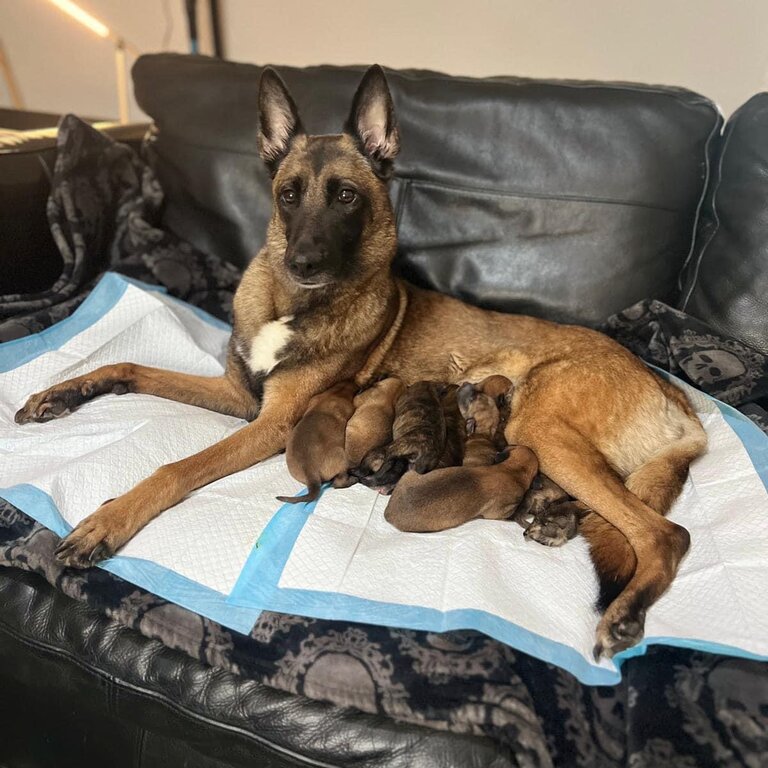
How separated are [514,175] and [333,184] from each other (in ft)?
2.81

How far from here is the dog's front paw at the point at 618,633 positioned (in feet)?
4.46

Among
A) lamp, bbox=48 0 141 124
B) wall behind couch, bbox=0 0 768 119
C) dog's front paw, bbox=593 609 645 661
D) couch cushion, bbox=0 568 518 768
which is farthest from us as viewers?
lamp, bbox=48 0 141 124

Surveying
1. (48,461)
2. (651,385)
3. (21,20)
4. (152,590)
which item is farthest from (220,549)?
(21,20)

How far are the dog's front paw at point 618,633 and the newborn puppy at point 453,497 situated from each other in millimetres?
430

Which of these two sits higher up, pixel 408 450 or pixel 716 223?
pixel 716 223

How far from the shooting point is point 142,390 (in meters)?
2.25

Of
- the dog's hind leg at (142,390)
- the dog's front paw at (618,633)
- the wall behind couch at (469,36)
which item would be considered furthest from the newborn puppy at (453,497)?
the wall behind couch at (469,36)

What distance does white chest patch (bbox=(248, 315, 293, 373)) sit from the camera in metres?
2.18

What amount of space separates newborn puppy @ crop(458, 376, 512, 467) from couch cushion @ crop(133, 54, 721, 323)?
1.63 feet

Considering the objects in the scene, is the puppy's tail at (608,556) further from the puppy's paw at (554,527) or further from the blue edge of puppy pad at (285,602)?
the blue edge of puppy pad at (285,602)

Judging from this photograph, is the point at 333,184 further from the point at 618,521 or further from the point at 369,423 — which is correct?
the point at 618,521

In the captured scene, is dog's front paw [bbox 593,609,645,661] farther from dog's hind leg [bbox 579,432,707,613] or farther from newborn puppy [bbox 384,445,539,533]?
newborn puppy [bbox 384,445,539,533]

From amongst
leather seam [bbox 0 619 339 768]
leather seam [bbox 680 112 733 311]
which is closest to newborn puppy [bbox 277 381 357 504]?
leather seam [bbox 0 619 339 768]

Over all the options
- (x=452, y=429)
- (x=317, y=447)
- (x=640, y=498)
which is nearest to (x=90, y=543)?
(x=317, y=447)
